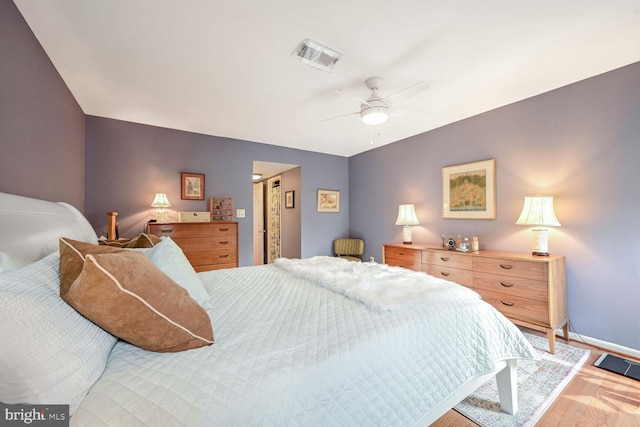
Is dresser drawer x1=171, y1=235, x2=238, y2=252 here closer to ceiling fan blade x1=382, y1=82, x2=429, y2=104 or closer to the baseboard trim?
ceiling fan blade x1=382, y1=82, x2=429, y2=104

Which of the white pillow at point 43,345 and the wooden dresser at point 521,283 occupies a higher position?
the white pillow at point 43,345

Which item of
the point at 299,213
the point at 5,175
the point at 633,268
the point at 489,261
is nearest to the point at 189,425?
the point at 5,175

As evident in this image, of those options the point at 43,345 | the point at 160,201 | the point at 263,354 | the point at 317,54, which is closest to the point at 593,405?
the point at 263,354

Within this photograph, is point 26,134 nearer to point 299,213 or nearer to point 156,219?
point 156,219

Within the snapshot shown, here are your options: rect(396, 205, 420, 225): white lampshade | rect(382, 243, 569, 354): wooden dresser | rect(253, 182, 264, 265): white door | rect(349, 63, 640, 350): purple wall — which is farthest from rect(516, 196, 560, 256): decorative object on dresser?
rect(253, 182, 264, 265): white door

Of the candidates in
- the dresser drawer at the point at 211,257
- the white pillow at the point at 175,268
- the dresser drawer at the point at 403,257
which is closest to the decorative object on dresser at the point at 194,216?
the dresser drawer at the point at 211,257

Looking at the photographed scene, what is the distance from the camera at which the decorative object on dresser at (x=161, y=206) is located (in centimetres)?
333

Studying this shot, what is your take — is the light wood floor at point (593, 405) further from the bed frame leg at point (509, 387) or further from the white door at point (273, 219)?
the white door at point (273, 219)

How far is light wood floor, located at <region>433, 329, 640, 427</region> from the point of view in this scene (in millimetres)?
1512

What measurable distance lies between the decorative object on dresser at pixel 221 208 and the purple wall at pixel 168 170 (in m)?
0.10

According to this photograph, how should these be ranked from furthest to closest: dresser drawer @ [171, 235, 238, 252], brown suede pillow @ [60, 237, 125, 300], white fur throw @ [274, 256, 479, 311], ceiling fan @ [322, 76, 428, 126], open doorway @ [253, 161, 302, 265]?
open doorway @ [253, 161, 302, 265] → dresser drawer @ [171, 235, 238, 252] → ceiling fan @ [322, 76, 428, 126] → white fur throw @ [274, 256, 479, 311] → brown suede pillow @ [60, 237, 125, 300]

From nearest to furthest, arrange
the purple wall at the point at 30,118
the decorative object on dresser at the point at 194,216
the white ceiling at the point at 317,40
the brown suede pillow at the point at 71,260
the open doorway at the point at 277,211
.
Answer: the brown suede pillow at the point at 71,260
the purple wall at the point at 30,118
the white ceiling at the point at 317,40
the decorative object on dresser at the point at 194,216
the open doorway at the point at 277,211

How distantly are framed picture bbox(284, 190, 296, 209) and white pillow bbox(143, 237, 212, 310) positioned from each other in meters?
3.68

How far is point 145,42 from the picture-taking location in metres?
1.87
